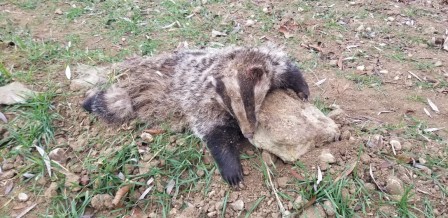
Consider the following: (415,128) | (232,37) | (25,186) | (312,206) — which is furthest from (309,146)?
(232,37)

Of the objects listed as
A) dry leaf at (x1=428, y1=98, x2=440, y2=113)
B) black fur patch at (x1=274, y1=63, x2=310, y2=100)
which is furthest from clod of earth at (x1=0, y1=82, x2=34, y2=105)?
dry leaf at (x1=428, y1=98, x2=440, y2=113)

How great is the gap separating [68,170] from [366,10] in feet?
15.9

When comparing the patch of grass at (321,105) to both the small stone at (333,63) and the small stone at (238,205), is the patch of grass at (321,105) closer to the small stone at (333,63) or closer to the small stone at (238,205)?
the small stone at (333,63)

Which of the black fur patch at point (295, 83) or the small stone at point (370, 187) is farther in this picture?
the black fur patch at point (295, 83)

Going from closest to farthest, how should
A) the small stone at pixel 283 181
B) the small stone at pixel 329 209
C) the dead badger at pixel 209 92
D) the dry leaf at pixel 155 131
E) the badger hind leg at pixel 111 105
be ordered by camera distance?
1. the small stone at pixel 329 209
2. the small stone at pixel 283 181
3. the dead badger at pixel 209 92
4. the dry leaf at pixel 155 131
5. the badger hind leg at pixel 111 105

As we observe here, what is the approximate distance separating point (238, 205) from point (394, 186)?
1.14m

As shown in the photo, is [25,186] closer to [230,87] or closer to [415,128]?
[230,87]

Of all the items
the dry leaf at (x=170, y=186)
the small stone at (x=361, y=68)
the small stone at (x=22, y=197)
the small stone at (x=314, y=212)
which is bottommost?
the small stone at (x=22, y=197)

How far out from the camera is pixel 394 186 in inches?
107

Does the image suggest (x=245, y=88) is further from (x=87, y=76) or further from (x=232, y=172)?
(x=87, y=76)

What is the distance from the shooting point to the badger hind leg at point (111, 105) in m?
3.75

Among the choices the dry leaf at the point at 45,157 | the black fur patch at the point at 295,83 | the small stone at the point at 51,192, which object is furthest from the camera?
the black fur patch at the point at 295,83

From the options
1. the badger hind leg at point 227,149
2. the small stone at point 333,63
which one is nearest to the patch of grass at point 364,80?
the small stone at point 333,63

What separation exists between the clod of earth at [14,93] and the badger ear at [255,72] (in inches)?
90.9
